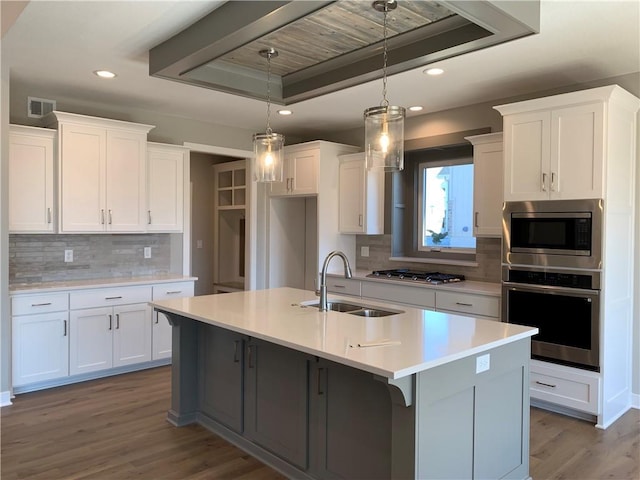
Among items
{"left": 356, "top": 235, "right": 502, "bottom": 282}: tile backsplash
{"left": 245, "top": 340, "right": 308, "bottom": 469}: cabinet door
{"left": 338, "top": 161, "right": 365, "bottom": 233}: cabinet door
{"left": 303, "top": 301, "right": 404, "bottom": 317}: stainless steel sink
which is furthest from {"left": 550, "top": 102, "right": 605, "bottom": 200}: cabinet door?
{"left": 245, "top": 340, "right": 308, "bottom": 469}: cabinet door

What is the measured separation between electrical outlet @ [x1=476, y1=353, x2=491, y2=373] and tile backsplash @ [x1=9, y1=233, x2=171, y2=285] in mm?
3794

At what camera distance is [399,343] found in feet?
7.17

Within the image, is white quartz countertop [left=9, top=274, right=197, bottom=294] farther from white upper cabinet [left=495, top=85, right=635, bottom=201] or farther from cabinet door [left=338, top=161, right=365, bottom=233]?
white upper cabinet [left=495, top=85, right=635, bottom=201]

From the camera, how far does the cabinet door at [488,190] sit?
13.6 feet

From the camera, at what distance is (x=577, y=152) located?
11.1 ft

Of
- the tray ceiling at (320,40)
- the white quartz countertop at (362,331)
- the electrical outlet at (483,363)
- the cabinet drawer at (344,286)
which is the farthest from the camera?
the cabinet drawer at (344,286)

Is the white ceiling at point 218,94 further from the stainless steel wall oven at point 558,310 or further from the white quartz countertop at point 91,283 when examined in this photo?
the white quartz countertop at point 91,283

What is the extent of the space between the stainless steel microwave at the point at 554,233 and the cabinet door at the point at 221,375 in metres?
2.15

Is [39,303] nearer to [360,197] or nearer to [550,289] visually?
[360,197]

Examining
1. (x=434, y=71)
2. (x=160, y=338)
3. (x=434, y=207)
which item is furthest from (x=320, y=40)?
(x=160, y=338)

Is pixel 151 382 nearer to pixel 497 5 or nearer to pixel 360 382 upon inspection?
pixel 360 382

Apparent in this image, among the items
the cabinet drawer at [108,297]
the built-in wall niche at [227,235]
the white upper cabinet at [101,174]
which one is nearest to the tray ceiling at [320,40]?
the white upper cabinet at [101,174]

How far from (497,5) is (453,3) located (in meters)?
0.23

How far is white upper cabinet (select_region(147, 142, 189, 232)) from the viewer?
481cm
